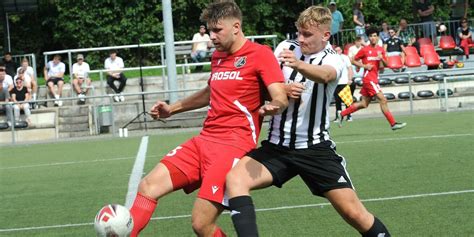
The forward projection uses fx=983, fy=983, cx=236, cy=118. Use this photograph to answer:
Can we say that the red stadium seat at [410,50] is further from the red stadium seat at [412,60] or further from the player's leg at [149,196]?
the player's leg at [149,196]

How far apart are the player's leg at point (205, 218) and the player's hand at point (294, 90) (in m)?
0.87

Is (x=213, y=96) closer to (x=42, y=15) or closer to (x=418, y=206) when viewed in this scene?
(x=418, y=206)

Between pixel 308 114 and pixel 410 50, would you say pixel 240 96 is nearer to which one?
pixel 308 114

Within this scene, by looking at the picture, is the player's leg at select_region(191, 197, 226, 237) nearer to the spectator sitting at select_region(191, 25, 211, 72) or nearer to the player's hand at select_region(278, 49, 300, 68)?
the player's hand at select_region(278, 49, 300, 68)

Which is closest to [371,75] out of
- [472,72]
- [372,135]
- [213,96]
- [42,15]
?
[372,135]

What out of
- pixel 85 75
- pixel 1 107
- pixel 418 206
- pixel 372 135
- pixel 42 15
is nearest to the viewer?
pixel 418 206

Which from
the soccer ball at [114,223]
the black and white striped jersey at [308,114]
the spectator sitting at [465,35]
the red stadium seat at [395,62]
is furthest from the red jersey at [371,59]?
the soccer ball at [114,223]

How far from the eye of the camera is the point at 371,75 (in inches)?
750

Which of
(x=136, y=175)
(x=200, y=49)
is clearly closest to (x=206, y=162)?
(x=136, y=175)

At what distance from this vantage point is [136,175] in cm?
1359

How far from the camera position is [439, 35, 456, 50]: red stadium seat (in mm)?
31344

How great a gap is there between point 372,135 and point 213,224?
12303 millimetres

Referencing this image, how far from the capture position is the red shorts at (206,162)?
6520mm

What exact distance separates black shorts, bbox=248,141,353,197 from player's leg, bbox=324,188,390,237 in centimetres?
5
